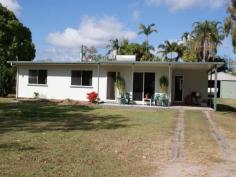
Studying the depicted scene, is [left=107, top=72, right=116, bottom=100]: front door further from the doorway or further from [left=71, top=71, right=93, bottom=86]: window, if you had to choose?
the doorway

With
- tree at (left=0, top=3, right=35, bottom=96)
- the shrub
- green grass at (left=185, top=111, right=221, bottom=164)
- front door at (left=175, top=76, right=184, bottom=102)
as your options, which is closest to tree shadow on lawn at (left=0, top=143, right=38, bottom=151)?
green grass at (left=185, top=111, right=221, bottom=164)

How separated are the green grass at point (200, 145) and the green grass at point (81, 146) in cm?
60

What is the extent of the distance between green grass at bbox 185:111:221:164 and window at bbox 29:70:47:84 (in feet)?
47.1

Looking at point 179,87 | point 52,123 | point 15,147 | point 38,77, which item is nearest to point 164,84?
point 179,87

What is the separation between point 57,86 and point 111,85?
3.92m

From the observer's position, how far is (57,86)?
26328mm

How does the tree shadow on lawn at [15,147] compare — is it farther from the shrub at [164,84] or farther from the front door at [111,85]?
the front door at [111,85]

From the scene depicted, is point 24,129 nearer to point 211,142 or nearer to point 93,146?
point 93,146

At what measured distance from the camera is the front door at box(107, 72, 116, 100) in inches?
1000

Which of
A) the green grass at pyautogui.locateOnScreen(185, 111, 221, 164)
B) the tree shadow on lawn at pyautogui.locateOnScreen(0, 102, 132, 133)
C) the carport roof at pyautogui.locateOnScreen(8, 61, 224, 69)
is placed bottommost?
the green grass at pyautogui.locateOnScreen(185, 111, 221, 164)

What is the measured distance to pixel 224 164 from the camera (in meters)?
8.09

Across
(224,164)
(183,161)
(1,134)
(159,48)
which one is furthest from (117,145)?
(159,48)

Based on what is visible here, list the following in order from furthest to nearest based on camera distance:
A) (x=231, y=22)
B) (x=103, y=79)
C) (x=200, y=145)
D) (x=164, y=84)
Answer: (x=103, y=79)
(x=164, y=84)
(x=231, y=22)
(x=200, y=145)

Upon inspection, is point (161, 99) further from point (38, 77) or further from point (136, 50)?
point (136, 50)
